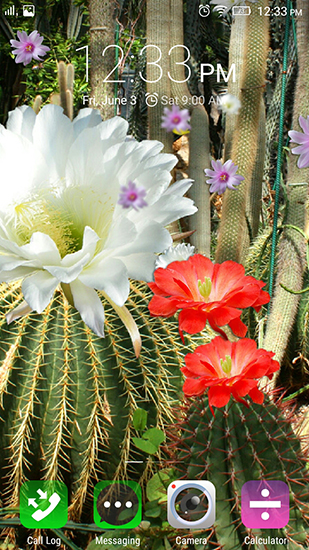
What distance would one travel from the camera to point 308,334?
0.72 m

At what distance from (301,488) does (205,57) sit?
0.46m

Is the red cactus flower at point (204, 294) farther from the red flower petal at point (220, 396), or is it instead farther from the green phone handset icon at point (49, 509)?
the green phone handset icon at point (49, 509)

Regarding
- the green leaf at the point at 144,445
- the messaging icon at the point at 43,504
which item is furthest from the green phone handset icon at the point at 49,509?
the green leaf at the point at 144,445

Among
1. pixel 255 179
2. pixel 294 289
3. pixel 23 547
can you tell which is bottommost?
pixel 23 547

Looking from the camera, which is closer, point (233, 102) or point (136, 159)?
point (136, 159)

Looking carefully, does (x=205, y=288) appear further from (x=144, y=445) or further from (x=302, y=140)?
(x=302, y=140)

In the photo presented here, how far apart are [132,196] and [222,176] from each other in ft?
0.87

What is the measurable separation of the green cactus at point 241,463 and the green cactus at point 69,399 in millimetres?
82

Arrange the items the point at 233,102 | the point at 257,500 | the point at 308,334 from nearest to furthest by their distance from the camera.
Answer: the point at 257,500 < the point at 233,102 < the point at 308,334

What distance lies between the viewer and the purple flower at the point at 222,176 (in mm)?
597

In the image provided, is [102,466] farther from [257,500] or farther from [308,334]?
[308,334]

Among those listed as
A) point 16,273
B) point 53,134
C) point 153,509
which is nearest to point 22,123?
point 53,134

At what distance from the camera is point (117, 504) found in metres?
0.45

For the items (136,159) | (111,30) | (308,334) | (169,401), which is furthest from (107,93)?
(308,334)
